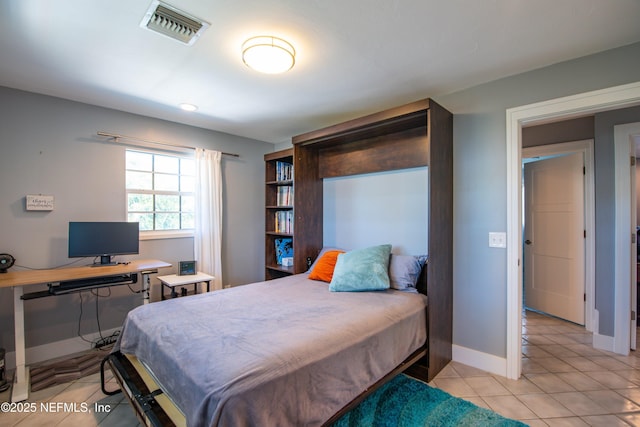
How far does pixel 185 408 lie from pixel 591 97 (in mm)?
3039

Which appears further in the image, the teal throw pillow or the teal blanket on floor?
the teal throw pillow

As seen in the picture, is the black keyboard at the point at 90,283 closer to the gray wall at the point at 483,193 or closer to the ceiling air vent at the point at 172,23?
the ceiling air vent at the point at 172,23

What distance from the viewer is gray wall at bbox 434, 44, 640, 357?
2221 mm

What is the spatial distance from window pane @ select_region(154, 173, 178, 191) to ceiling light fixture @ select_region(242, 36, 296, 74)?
217 centimetres

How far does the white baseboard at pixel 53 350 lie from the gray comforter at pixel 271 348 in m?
1.31

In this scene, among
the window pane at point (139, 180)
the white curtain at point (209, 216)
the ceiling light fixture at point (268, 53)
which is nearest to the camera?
the ceiling light fixture at point (268, 53)

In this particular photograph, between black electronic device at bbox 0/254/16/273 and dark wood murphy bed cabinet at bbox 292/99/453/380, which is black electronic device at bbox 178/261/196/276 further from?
black electronic device at bbox 0/254/16/273

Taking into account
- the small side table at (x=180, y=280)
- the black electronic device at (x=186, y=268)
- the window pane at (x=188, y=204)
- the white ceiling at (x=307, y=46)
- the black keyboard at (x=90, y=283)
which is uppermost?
the white ceiling at (x=307, y=46)

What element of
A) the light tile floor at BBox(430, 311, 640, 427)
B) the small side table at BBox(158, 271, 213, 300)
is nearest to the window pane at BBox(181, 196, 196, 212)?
the small side table at BBox(158, 271, 213, 300)

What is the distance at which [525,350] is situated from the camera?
2.72 meters

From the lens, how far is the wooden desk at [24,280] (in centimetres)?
201

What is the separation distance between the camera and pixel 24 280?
6.79ft

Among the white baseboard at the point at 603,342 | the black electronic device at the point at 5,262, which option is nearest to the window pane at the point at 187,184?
the black electronic device at the point at 5,262

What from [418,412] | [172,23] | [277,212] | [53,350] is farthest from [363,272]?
[53,350]
